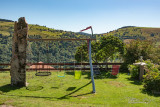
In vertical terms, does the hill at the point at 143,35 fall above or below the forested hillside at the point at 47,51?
above

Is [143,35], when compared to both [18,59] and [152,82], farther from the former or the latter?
[18,59]

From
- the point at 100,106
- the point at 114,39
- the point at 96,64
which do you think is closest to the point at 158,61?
the point at 114,39

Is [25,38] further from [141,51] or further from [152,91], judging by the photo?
[141,51]

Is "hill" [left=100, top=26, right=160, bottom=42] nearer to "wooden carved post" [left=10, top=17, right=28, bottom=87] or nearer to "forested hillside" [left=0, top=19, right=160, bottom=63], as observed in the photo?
"forested hillside" [left=0, top=19, right=160, bottom=63]

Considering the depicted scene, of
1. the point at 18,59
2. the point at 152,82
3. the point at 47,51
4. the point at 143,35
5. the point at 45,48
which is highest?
the point at 143,35

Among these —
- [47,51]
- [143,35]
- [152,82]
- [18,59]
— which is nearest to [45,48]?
[47,51]

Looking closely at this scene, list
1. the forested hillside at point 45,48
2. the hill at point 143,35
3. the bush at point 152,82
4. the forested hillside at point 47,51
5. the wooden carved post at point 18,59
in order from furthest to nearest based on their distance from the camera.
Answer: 1. the hill at point 143,35
2. the forested hillside at point 45,48
3. the forested hillside at point 47,51
4. the wooden carved post at point 18,59
5. the bush at point 152,82

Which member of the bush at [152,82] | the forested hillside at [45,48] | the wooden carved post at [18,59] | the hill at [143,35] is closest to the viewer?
the bush at [152,82]

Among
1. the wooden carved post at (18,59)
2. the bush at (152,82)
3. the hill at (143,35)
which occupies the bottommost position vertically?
the bush at (152,82)

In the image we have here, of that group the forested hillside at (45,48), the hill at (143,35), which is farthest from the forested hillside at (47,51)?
the hill at (143,35)

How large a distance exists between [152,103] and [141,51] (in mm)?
10508

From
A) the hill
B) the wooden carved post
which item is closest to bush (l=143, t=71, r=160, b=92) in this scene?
the wooden carved post

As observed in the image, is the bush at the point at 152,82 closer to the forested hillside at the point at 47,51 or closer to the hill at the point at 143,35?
the forested hillside at the point at 47,51

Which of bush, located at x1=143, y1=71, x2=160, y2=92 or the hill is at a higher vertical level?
the hill
